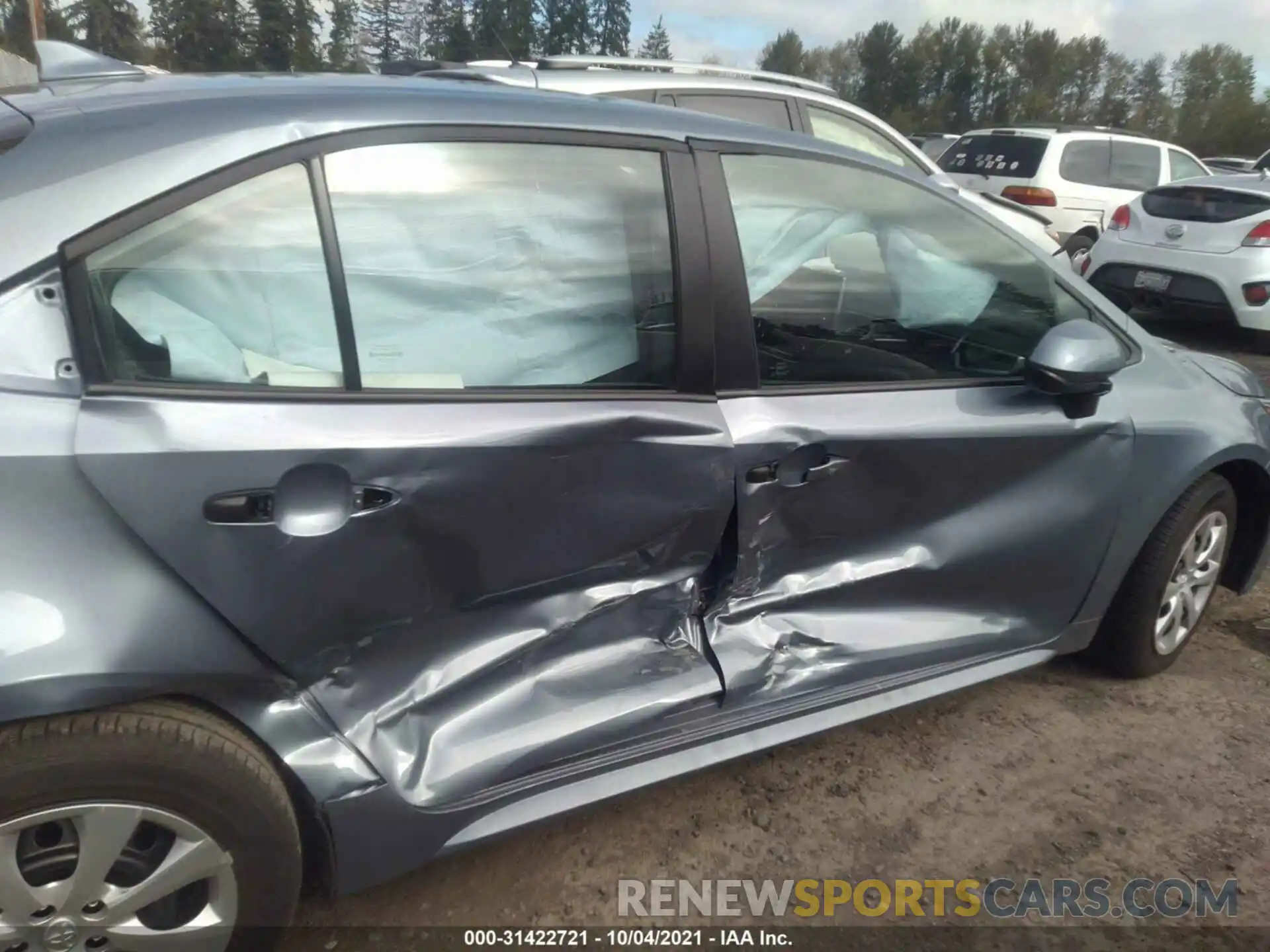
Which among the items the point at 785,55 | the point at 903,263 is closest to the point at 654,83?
the point at 903,263

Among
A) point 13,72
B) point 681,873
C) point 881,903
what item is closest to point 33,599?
point 681,873

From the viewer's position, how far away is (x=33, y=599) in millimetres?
1395

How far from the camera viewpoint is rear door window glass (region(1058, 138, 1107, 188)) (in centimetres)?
1012

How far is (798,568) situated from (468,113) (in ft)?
4.01

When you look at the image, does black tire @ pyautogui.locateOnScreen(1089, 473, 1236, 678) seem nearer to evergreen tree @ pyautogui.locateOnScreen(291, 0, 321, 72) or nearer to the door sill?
the door sill

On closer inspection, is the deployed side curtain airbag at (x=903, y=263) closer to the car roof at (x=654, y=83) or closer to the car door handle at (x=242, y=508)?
the car door handle at (x=242, y=508)

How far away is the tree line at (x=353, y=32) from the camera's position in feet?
37.4

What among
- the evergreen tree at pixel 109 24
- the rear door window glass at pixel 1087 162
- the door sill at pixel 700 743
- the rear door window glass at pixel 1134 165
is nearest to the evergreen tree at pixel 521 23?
the rear door window glass at pixel 1087 162

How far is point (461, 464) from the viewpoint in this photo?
172cm

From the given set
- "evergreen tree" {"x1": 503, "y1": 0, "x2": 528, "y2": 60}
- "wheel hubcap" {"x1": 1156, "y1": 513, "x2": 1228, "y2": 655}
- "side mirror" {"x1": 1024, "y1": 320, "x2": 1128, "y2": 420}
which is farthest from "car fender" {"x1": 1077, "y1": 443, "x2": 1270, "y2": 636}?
"evergreen tree" {"x1": 503, "y1": 0, "x2": 528, "y2": 60}

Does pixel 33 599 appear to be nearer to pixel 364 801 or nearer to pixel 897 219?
pixel 364 801

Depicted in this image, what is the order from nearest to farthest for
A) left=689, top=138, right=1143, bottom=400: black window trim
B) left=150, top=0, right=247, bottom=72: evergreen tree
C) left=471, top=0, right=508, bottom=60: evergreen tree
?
left=689, top=138, right=1143, bottom=400: black window trim
left=471, top=0, right=508, bottom=60: evergreen tree
left=150, top=0, right=247, bottom=72: evergreen tree

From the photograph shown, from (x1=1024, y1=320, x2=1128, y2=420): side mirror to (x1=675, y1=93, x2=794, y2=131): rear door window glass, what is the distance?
337 cm

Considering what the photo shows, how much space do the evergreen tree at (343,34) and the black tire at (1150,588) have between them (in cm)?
925
